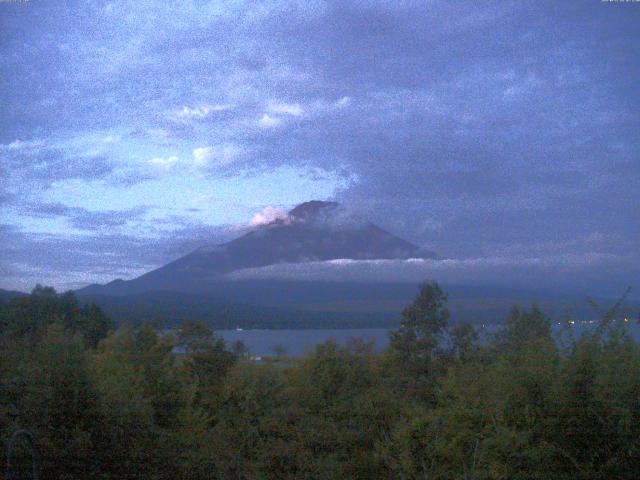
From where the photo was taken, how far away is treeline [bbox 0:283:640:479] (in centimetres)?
582

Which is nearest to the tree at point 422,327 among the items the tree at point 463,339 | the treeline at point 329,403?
the treeline at point 329,403

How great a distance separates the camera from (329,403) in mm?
17375

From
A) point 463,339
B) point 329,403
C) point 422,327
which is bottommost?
point 329,403

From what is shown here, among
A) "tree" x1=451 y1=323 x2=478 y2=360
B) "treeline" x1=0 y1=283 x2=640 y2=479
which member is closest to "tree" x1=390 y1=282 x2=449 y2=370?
"treeline" x1=0 y1=283 x2=640 y2=479

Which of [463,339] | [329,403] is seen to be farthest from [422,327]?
[329,403]

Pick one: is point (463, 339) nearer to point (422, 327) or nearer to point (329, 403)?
point (422, 327)

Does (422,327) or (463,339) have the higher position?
(422,327)

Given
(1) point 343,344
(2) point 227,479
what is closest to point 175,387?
(2) point 227,479

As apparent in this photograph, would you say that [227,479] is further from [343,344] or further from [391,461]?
[343,344]

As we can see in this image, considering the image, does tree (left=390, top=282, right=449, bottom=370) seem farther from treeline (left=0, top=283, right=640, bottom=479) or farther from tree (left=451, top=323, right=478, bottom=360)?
tree (left=451, top=323, right=478, bottom=360)

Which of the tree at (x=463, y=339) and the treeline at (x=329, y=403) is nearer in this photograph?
the treeline at (x=329, y=403)

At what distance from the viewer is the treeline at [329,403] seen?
582cm

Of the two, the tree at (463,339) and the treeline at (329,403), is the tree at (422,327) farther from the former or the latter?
the tree at (463,339)

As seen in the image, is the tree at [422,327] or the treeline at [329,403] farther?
the tree at [422,327]
